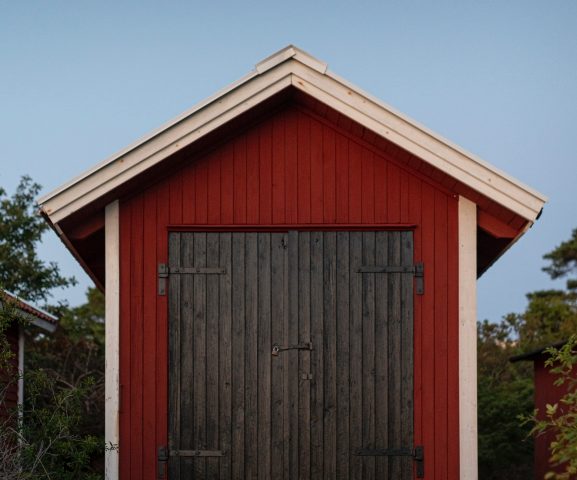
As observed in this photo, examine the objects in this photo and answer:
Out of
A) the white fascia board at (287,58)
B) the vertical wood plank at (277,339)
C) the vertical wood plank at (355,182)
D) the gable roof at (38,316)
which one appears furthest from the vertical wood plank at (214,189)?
the gable roof at (38,316)

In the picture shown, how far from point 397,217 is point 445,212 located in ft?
1.53

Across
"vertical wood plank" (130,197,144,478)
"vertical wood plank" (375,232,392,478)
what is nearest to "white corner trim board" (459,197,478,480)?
"vertical wood plank" (375,232,392,478)

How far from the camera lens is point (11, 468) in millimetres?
9734

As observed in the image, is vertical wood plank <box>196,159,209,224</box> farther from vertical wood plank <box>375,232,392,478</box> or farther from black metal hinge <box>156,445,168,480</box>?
black metal hinge <box>156,445,168,480</box>

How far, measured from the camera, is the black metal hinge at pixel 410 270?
407 inches

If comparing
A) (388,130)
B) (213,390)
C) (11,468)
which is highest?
(388,130)

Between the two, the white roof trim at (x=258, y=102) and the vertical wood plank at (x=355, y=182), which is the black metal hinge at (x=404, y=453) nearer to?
the vertical wood plank at (x=355, y=182)

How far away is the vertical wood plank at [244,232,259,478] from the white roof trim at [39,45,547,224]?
1257 mm

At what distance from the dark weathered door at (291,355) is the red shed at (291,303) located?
0.01 metres

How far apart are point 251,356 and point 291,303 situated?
64 centimetres

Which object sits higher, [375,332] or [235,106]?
[235,106]

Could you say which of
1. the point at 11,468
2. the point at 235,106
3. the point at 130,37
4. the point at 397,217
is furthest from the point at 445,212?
the point at 130,37

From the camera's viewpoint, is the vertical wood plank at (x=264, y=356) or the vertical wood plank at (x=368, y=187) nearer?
the vertical wood plank at (x=264, y=356)

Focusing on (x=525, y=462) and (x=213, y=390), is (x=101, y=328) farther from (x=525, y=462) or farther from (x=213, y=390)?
(x=213, y=390)
